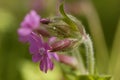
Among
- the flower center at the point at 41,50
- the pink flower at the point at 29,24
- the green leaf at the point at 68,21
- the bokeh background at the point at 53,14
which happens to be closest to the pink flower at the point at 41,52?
the flower center at the point at 41,50

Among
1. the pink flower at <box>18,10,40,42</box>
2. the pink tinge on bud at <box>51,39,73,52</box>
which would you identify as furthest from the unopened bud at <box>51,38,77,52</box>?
the pink flower at <box>18,10,40,42</box>

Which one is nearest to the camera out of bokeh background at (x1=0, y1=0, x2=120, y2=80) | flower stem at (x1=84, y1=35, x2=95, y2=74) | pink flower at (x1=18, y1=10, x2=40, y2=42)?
flower stem at (x1=84, y1=35, x2=95, y2=74)

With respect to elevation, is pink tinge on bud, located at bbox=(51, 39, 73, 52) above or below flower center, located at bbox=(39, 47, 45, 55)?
above

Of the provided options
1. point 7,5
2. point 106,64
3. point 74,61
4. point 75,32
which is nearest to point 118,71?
point 106,64

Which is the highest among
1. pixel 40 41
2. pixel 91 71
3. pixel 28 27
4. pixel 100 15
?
pixel 100 15

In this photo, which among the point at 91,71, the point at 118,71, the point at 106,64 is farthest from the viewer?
the point at 106,64

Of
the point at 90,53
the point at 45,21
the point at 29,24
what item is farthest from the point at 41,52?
the point at 29,24

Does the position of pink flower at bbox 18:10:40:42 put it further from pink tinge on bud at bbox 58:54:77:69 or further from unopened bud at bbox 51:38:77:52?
unopened bud at bbox 51:38:77:52

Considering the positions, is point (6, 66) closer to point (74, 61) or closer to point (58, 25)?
point (74, 61)
